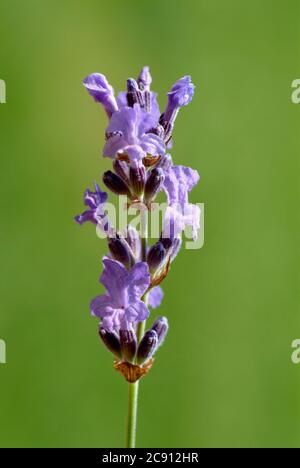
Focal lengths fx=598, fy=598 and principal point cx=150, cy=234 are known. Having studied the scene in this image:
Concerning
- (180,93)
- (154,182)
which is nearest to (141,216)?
(154,182)

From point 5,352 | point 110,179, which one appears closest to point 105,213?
point 110,179

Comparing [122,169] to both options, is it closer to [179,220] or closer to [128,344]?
[179,220]

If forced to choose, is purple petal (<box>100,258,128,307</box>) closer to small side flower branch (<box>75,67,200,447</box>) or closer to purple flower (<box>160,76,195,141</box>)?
small side flower branch (<box>75,67,200,447</box>)

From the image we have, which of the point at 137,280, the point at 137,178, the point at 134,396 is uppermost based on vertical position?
the point at 137,178

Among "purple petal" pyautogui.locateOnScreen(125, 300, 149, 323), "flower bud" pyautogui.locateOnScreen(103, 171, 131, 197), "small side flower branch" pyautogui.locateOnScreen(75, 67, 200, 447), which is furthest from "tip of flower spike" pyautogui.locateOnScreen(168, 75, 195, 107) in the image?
"purple petal" pyautogui.locateOnScreen(125, 300, 149, 323)

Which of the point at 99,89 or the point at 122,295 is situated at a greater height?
the point at 99,89

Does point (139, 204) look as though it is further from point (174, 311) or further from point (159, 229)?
point (174, 311)
